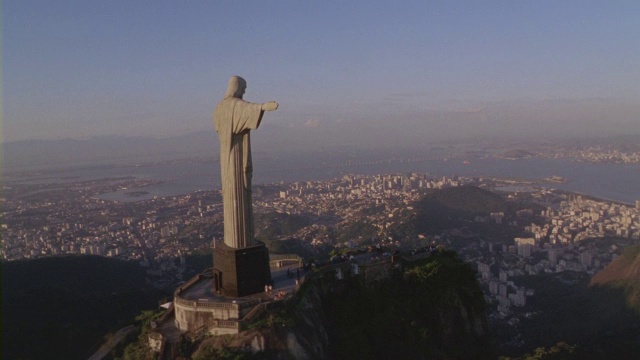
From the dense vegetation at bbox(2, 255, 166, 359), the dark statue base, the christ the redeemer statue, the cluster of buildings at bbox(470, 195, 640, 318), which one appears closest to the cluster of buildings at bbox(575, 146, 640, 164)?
the cluster of buildings at bbox(470, 195, 640, 318)

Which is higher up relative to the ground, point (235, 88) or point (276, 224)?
point (235, 88)

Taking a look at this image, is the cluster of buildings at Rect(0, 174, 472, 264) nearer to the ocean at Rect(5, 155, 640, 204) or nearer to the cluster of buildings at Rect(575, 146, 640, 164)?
the ocean at Rect(5, 155, 640, 204)

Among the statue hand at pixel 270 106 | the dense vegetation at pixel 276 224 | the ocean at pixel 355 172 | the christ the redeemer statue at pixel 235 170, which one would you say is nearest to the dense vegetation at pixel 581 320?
the christ the redeemer statue at pixel 235 170

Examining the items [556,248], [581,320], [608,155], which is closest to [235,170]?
[581,320]

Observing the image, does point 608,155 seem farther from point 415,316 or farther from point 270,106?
point 270,106

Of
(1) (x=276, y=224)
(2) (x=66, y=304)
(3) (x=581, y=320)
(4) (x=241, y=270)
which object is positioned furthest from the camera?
(1) (x=276, y=224)

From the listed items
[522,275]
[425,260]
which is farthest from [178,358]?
[522,275]

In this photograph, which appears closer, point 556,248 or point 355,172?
point 556,248
